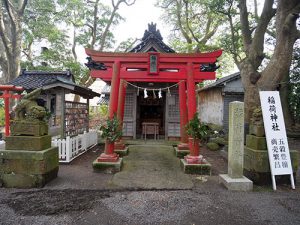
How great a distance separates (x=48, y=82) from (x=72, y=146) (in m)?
2.87

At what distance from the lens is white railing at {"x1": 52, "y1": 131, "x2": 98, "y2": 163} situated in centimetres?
812

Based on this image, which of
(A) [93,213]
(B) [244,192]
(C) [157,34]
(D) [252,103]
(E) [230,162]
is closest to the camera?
(A) [93,213]

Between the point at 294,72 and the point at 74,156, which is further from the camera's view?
the point at 294,72

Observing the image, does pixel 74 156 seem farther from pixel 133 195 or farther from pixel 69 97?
pixel 69 97

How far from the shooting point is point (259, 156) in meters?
5.99

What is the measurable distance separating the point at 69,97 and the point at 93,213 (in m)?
32.7

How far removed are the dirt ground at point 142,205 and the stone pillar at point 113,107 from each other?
98cm

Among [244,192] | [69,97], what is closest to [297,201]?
[244,192]

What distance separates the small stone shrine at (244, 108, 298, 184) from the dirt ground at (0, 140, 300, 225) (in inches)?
14.8

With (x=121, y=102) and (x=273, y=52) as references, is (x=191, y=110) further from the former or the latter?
(x=273, y=52)

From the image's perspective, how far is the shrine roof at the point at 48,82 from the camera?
29.3 feet

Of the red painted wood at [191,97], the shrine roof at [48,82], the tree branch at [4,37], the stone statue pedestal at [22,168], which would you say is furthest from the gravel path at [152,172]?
the tree branch at [4,37]

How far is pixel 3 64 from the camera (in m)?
17.0

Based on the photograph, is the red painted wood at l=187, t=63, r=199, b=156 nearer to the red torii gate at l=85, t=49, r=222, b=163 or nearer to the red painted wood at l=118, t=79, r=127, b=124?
the red torii gate at l=85, t=49, r=222, b=163
